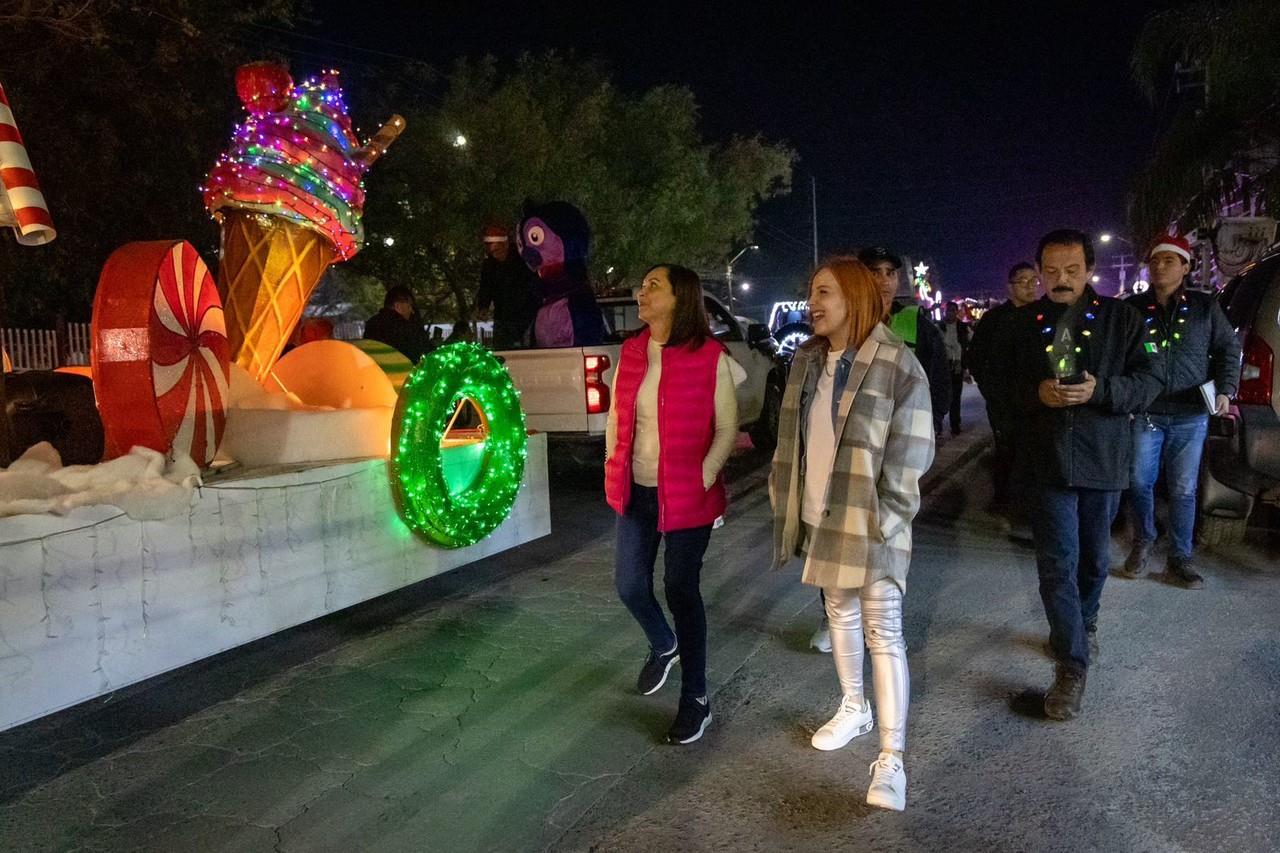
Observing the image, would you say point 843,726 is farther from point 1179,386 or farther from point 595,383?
point 595,383

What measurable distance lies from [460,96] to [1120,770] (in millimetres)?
20547

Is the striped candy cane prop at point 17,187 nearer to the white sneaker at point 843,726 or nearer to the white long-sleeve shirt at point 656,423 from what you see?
the white long-sleeve shirt at point 656,423

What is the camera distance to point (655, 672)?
4352 millimetres

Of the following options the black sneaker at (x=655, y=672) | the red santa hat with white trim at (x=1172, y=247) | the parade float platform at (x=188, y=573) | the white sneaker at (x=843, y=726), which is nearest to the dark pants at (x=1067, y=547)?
the white sneaker at (x=843, y=726)

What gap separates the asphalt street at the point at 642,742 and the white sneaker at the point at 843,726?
0.06 metres

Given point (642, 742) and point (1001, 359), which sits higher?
point (1001, 359)

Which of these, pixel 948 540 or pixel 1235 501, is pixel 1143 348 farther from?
pixel 948 540

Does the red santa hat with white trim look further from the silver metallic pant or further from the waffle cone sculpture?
the waffle cone sculpture

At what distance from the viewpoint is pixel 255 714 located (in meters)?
4.19

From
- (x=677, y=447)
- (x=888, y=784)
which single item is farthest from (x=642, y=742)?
(x=677, y=447)

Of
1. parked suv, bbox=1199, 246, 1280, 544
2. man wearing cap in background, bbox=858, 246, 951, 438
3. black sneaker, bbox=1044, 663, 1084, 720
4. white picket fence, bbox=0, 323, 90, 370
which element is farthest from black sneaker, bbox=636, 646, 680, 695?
white picket fence, bbox=0, 323, 90, 370

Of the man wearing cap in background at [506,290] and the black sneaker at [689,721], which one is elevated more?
the man wearing cap in background at [506,290]

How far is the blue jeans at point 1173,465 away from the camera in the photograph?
18.6 ft

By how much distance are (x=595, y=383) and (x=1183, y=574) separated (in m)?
4.57
